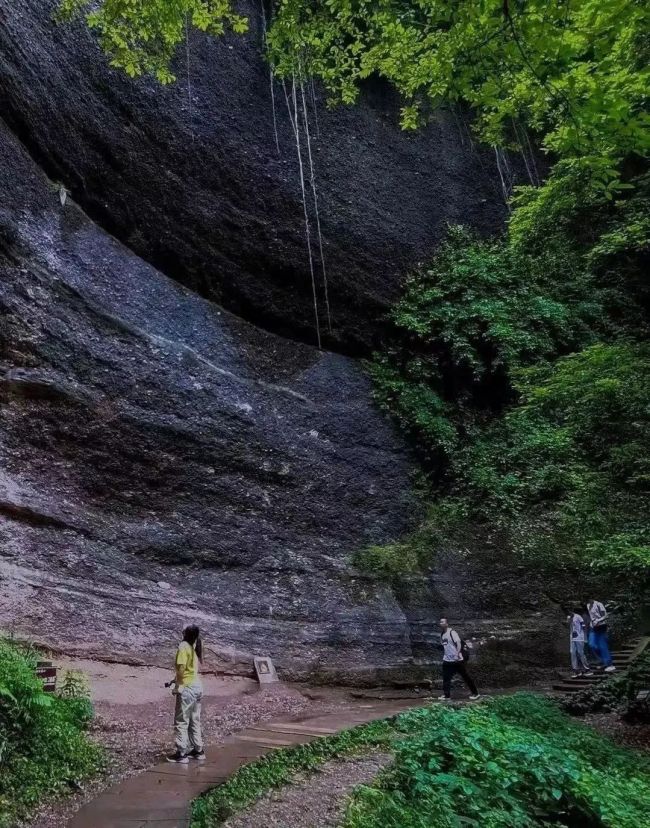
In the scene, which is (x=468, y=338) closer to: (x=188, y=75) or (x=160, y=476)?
(x=160, y=476)

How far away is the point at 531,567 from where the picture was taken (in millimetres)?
13555

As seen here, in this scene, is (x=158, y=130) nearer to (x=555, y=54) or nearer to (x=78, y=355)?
(x=78, y=355)

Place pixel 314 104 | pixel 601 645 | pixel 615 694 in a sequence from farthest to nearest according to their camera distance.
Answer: pixel 314 104 < pixel 601 645 < pixel 615 694

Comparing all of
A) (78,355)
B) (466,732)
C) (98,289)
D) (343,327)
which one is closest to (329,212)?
(343,327)

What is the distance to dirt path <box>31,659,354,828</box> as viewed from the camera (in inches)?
206

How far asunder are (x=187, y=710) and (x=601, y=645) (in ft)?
27.7

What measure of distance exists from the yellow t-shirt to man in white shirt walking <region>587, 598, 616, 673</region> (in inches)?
318

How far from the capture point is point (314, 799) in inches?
179

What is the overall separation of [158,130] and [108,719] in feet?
47.5

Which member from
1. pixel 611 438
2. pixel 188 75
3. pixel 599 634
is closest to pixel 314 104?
pixel 188 75

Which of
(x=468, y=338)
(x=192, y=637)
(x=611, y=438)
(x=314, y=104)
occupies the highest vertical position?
(x=314, y=104)

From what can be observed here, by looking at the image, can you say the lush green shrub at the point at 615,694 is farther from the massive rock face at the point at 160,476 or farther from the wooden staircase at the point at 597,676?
the massive rock face at the point at 160,476

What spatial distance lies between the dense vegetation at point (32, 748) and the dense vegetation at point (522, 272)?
236 inches

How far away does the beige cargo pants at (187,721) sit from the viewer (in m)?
5.69
